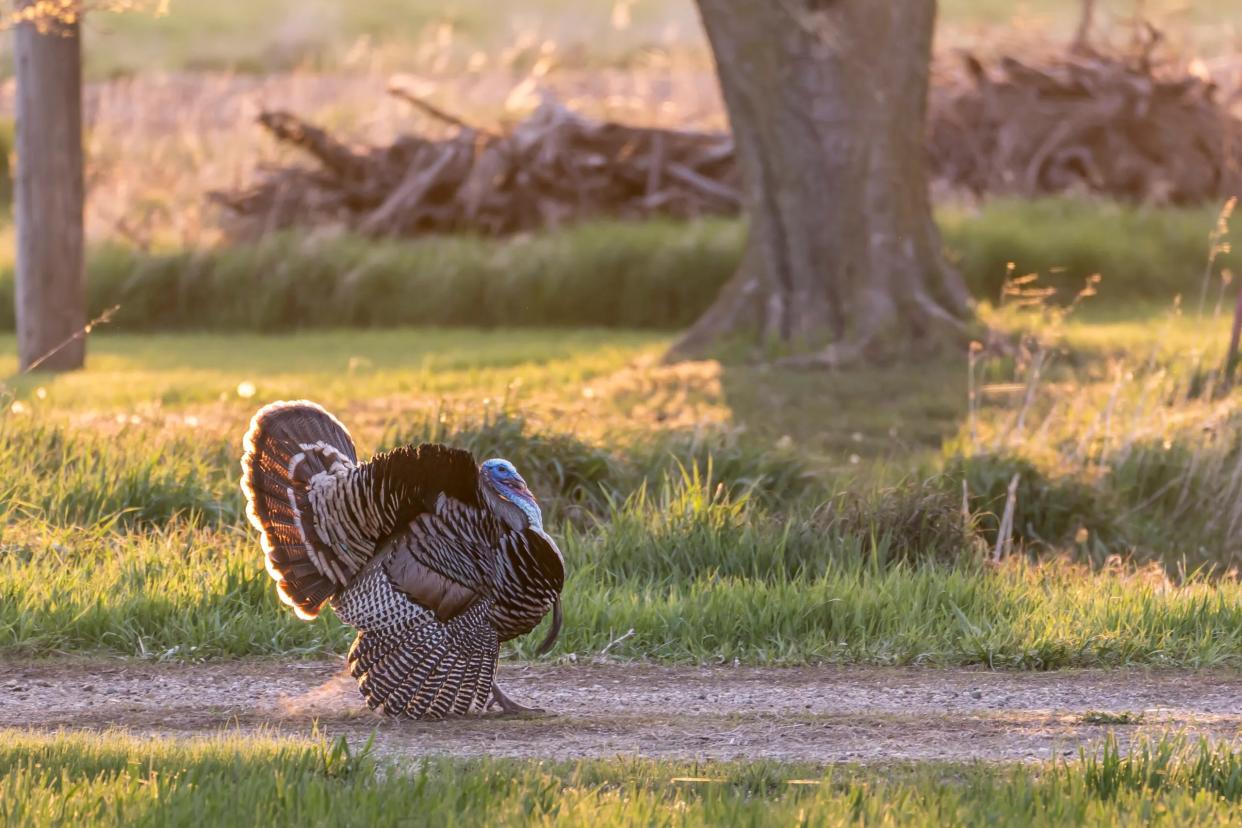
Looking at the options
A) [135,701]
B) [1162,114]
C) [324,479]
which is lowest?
[135,701]

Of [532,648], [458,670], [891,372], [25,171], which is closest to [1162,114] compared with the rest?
[891,372]

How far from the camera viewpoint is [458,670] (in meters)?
6.79

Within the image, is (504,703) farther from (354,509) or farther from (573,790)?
(573,790)

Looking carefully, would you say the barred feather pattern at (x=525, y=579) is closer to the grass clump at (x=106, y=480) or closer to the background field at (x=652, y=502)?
the background field at (x=652, y=502)

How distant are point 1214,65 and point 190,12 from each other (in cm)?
2924

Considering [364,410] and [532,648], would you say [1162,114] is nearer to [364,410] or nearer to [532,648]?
[364,410]

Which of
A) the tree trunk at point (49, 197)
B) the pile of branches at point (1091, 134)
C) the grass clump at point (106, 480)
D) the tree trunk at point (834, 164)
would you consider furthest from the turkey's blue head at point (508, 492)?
the pile of branches at point (1091, 134)

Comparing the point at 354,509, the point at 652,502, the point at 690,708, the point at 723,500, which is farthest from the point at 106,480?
the point at 690,708

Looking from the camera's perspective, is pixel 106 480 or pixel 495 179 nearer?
pixel 106 480

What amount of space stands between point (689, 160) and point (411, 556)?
44.1ft

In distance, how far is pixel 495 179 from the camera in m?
19.1

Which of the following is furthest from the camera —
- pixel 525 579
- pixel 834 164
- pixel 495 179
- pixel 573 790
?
pixel 495 179

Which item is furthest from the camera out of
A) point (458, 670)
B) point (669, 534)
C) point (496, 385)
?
point (496, 385)

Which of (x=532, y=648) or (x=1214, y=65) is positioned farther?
(x=1214, y=65)
